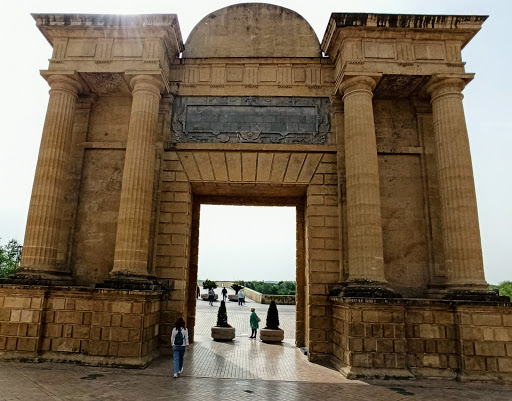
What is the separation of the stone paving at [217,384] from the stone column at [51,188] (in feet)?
9.20

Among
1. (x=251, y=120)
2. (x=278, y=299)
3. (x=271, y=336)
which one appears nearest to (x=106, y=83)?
(x=251, y=120)

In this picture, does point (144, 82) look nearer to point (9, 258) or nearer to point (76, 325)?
point (76, 325)

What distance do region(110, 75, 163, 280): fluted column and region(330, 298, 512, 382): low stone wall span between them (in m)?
6.39

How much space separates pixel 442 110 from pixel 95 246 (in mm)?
12719

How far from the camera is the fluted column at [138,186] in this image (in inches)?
432

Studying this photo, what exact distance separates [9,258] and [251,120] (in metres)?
40.0

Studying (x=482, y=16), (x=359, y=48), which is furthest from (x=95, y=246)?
(x=482, y=16)

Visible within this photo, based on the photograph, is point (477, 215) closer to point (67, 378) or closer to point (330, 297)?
point (330, 297)

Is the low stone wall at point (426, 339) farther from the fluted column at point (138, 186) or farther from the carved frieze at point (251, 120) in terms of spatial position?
the fluted column at point (138, 186)

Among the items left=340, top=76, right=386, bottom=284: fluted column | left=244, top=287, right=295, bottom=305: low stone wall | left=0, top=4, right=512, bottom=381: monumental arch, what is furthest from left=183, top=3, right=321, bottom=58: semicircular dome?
left=244, top=287, right=295, bottom=305: low stone wall

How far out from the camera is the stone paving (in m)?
7.59

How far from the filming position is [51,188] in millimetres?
11609

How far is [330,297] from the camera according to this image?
1153 centimetres

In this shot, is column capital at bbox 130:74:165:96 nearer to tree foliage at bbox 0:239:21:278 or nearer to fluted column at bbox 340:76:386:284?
fluted column at bbox 340:76:386:284
